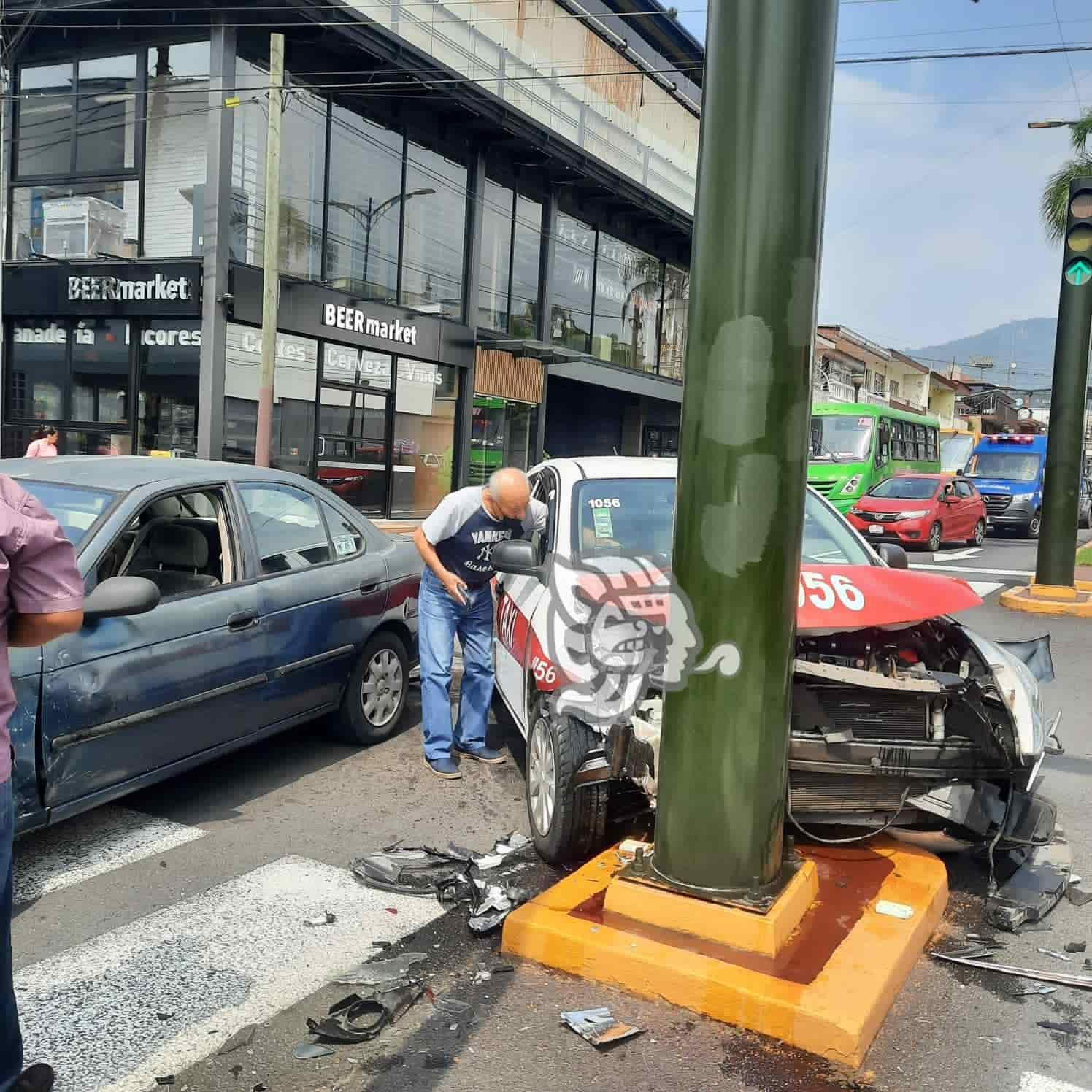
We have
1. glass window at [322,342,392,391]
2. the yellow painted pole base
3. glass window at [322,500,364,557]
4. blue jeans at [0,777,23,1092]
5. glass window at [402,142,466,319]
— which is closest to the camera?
blue jeans at [0,777,23,1092]

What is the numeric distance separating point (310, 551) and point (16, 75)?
56.0 ft

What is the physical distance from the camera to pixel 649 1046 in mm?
2975

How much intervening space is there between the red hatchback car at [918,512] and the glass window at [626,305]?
9.50 meters

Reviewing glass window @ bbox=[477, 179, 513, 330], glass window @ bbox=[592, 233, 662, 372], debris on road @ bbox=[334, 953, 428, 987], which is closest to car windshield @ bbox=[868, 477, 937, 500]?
glass window @ bbox=[477, 179, 513, 330]

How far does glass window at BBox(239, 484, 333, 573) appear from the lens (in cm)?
528

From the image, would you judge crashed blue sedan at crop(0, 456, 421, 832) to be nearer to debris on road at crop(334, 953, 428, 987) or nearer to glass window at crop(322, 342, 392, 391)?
debris on road at crop(334, 953, 428, 987)

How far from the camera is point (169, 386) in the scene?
17.0m

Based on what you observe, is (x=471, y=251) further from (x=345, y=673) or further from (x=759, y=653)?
(x=759, y=653)

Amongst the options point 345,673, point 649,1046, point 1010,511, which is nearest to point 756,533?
point 649,1046

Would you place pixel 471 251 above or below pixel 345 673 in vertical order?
above

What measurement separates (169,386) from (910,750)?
50.7 ft

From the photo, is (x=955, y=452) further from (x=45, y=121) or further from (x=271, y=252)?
(x=45, y=121)

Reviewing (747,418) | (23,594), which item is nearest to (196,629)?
(23,594)

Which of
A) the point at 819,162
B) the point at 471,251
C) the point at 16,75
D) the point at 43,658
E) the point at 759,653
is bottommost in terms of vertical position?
the point at 43,658
